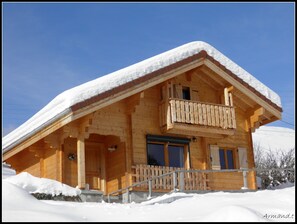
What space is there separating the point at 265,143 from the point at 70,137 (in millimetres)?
38073

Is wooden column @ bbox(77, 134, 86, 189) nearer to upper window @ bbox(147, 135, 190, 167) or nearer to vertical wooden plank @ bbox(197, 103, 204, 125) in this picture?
upper window @ bbox(147, 135, 190, 167)

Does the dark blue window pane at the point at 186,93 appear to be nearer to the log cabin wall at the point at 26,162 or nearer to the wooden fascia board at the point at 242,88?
the wooden fascia board at the point at 242,88

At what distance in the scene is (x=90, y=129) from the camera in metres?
18.5

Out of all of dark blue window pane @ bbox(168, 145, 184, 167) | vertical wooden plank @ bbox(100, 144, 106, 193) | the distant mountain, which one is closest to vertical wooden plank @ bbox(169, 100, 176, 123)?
dark blue window pane @ bbox(168, 145, 184, 167)

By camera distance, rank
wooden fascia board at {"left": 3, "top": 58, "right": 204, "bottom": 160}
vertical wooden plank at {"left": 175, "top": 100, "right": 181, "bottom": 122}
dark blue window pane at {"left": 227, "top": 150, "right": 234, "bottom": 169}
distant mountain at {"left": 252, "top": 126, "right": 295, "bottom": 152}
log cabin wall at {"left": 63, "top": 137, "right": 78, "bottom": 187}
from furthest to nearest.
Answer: distant mountain at {"left": 252, "top": 126, "right": 295, "bottom": 152}
dark blue window pane at {"left": 227, "top": 150, "right": 234, "bottom": 169}
vertical wooden plank at {"left": 175, "top": 100, "right": 181, "bottom": 122}
log cabin wall at {"left": 63, "top": 137, "right": 78, "bottom": 187}
wooden fascia board at {"left": 3, "top": 58, "right": 204, "bottom": 160}

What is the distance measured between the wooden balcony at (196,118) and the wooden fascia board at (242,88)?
3.09 ft

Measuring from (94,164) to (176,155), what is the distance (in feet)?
9.93

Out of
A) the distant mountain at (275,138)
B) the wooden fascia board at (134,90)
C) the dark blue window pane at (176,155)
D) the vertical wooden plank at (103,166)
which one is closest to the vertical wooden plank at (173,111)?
the wooden fascia board at (134,90)

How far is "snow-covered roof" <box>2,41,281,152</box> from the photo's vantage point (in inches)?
675

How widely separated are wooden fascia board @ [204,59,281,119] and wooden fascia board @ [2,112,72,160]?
20.8 feet

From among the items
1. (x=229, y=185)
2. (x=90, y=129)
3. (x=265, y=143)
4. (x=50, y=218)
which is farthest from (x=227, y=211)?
(x=265, y=143)

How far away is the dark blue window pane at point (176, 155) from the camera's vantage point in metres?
20.6

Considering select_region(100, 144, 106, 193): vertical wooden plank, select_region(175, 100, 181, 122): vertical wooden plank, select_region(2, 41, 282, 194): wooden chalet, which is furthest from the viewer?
select_region(100, 144, 106, 193): vertical wooden plank

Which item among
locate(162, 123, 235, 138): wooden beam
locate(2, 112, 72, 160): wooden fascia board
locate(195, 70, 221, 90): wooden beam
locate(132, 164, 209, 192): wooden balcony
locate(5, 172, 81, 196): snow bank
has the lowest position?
locate(5, 172, 81, 196): snow bank
